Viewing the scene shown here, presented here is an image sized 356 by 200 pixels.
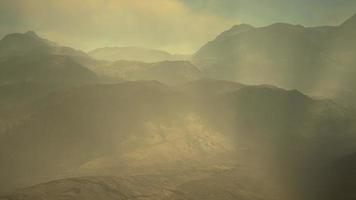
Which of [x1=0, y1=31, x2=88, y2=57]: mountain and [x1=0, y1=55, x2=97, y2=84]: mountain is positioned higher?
[x1=0, y1=31, x2=88, y2=57]: mountain

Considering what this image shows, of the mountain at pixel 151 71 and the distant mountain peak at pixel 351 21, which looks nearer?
the mountain at pixel 151 71

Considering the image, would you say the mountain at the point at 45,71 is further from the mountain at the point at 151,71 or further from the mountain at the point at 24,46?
the mountain at the point at 24,46

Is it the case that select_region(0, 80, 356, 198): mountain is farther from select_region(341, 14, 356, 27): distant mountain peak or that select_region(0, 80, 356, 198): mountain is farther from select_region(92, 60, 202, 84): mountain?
select_region(341, 14, 356, 27): distant mountain peak

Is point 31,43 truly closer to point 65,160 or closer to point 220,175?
point 65,160

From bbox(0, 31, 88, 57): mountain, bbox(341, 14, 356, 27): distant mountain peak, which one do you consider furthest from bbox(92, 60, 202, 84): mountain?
bbox(341, 14, 356, 27): distant mountain peak

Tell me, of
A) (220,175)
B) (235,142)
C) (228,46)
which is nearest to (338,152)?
(235,142)

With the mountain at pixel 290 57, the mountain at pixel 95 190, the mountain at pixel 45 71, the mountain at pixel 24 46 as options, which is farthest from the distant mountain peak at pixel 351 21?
the mountain at pixel 95 190
